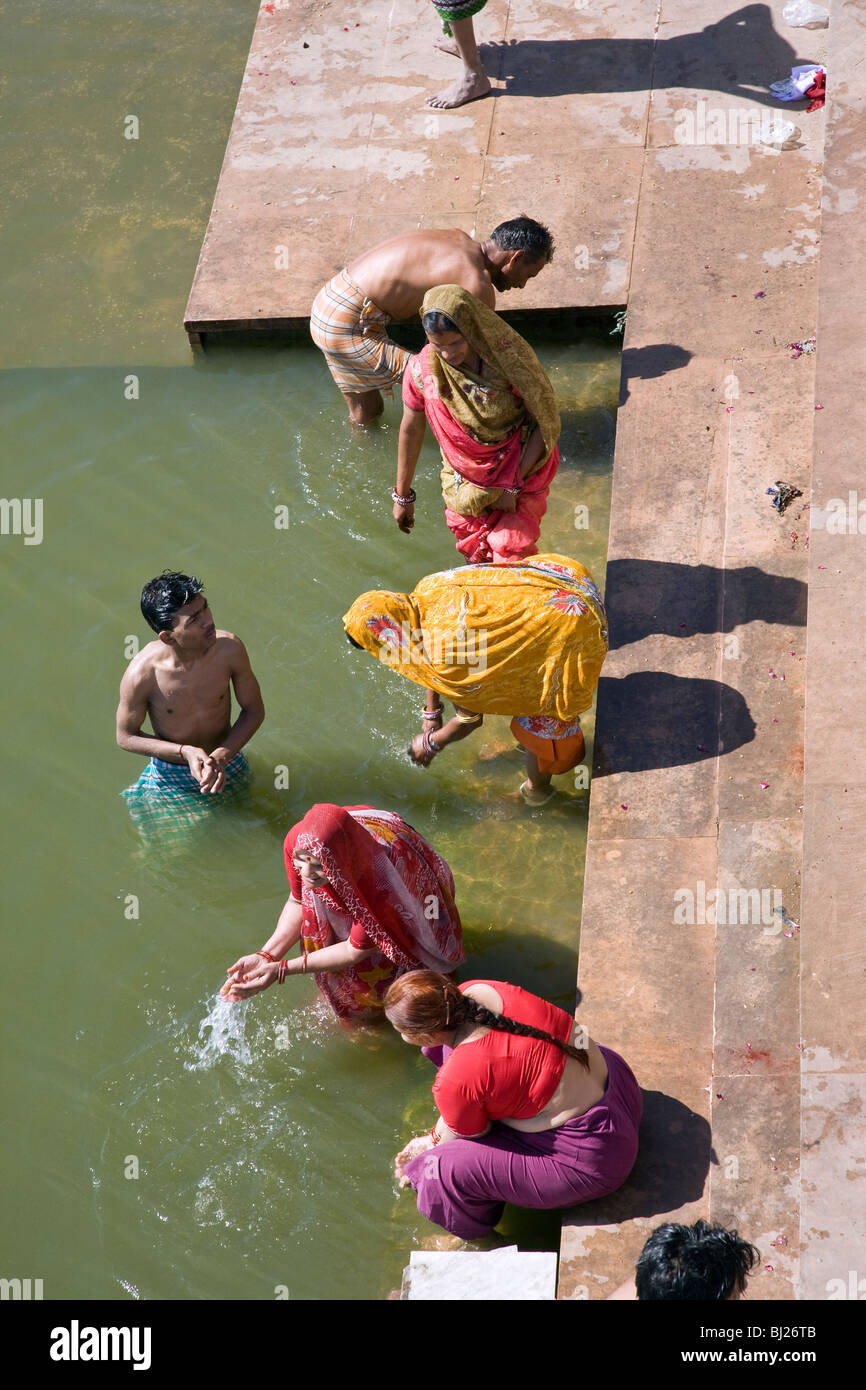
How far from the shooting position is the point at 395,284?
681 cm

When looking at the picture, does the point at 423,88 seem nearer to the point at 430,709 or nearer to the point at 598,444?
the point at 598,444

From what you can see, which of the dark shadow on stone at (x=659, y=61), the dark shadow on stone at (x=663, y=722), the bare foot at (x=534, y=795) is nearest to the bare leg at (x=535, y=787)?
the bare foot at (x=534, y=795)

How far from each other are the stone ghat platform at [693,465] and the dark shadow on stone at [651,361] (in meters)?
0.02

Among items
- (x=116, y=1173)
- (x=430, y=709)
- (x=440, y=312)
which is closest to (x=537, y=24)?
(x=440, y=312)

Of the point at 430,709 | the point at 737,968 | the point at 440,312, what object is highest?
the point at 440,312

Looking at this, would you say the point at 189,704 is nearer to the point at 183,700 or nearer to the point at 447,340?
the point at 183,700

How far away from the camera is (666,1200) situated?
4824 millimetres

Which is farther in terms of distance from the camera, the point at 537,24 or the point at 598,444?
the point at 537,24

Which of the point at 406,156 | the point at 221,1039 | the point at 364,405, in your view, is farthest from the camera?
the point at 406,156

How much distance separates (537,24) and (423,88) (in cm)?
88

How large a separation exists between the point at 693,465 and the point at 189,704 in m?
2.72

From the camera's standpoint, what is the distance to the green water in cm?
545

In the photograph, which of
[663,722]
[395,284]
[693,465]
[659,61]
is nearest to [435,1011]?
[663,722]

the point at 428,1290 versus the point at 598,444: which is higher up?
the point at 598,444
